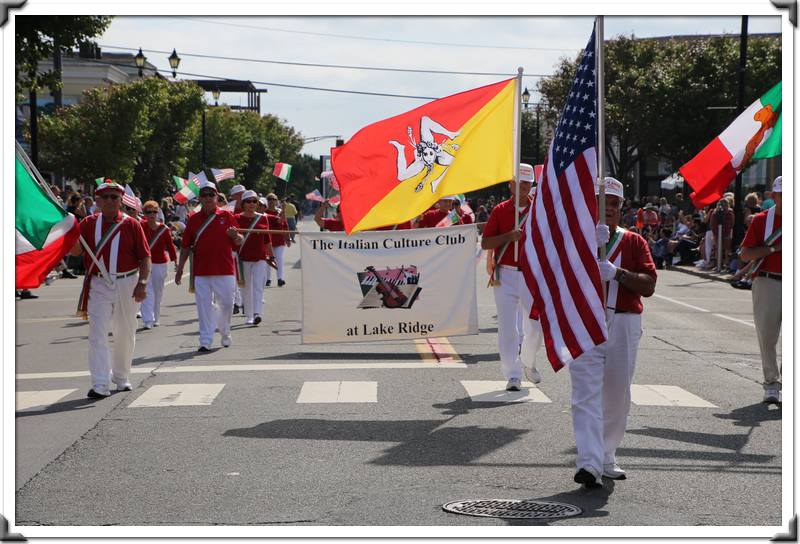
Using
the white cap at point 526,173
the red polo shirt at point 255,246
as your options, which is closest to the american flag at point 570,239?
the white cap at point 526,173

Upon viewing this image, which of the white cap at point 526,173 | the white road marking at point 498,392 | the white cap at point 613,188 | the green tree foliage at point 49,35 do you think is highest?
the green tree foliage at point 49,35

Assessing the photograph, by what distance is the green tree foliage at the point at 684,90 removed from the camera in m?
51.3

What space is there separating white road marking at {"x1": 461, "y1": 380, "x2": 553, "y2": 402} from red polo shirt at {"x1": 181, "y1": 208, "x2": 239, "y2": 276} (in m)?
4.49

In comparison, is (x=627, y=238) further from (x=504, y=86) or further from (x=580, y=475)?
(x=504, y=86)

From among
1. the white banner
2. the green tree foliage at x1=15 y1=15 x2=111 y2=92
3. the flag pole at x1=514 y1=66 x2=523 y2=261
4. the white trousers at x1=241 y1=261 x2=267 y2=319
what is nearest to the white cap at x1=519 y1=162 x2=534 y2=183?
the flag pole at x1=514 y1=66 x2=523 y2=261

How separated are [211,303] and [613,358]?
851 centimetres

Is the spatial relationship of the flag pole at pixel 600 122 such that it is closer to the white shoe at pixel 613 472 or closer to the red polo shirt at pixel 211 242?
the white shoe at pixel 613 472

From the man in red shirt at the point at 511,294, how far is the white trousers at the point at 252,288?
7601 millimetres

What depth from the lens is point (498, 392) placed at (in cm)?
1173

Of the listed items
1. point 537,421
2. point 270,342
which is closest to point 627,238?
point 537,421

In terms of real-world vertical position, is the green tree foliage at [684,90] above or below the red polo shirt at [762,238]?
above

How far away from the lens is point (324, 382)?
40.6 ft

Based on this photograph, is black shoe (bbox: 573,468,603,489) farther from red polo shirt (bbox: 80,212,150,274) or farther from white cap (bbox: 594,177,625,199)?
red polo shirt (bbox: 80,212,150,274)

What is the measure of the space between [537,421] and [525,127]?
76.8 metres
